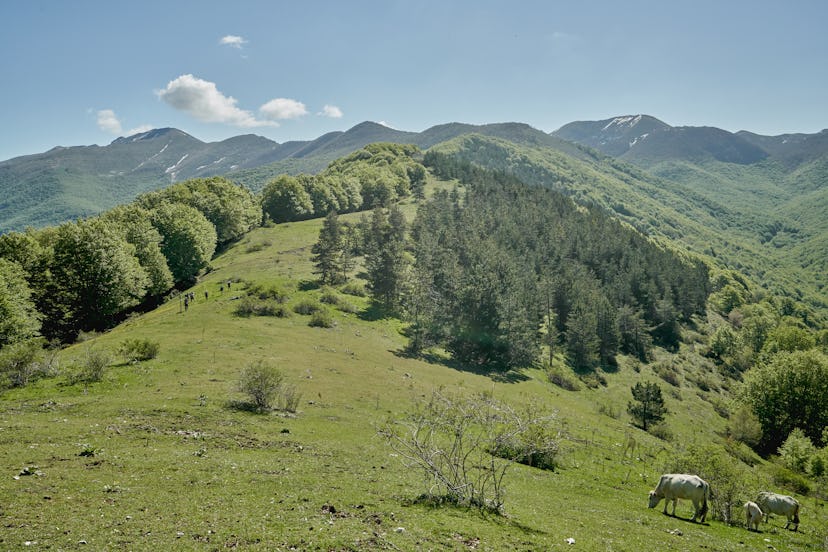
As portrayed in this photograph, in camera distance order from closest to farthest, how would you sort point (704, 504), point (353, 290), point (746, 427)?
point (704, 504)
point (746, 427)
point (353, 290)

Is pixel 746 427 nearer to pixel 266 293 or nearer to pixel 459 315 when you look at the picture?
pixel 459 315

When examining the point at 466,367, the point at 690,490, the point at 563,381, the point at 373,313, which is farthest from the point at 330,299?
the point at 690,490

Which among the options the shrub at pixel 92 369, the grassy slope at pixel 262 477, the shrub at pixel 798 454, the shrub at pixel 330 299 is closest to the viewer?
the grassy slope at pixel 262 477

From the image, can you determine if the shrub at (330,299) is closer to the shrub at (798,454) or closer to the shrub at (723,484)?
the shrub at (723,484)

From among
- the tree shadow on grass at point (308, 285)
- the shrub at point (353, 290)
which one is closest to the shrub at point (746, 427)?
the shrub at point (353, 290)

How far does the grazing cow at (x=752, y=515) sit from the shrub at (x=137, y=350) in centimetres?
4865

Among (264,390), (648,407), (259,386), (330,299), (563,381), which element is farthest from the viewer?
(563,381)

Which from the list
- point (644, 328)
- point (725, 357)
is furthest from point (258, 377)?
point (725, 357)

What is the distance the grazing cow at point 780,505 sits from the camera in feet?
82.0

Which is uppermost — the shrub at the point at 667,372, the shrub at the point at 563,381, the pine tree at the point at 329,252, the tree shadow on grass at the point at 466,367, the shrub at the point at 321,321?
the pine tree at the point at 329,252

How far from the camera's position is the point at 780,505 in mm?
25078

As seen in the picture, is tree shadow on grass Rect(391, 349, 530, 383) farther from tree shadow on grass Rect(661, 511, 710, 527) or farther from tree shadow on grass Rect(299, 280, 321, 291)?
tree shadow on grass Rect(661, 511, 710, 527)

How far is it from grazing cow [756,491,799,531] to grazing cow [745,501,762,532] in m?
2.53

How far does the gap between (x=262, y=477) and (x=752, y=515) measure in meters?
27.3
